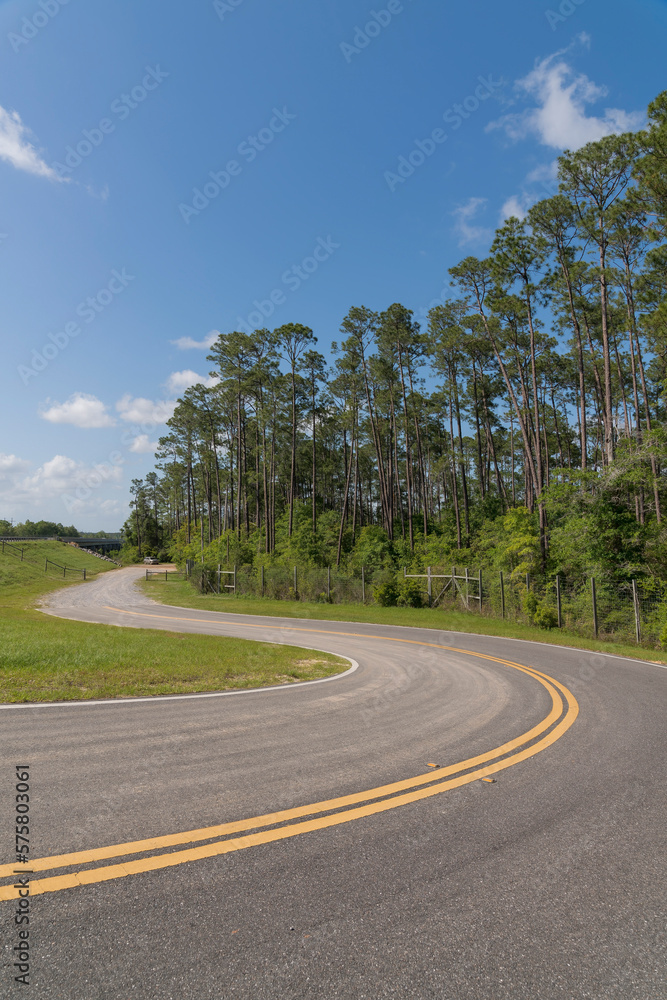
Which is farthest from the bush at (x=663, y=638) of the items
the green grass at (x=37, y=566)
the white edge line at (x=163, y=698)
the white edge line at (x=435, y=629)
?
the green grass at (x=37, y=566)

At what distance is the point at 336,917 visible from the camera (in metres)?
2.53

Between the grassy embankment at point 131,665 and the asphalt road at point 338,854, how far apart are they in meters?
1.04

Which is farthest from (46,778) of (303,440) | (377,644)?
(303,440)

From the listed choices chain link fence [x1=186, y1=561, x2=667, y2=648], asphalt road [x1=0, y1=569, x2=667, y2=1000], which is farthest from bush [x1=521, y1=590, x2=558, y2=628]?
asphalt road [x1=0, y1=569, x2=667, y2=1000]

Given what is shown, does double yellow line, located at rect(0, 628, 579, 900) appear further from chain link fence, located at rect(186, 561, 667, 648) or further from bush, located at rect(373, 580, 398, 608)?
bush, located at rect(373, 580, 398, 608)

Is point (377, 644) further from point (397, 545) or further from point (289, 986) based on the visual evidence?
point (397, 545)

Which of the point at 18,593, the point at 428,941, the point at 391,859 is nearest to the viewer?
the point at 428,941

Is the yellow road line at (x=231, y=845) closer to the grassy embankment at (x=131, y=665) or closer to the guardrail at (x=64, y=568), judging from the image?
the grassy embankment at (x=131, y=665)

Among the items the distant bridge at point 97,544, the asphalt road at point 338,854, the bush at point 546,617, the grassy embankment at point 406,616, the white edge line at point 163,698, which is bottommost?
the grassy embankment at point 406,616

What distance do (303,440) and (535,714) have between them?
170 ft

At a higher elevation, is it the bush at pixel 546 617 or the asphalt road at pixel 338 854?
the asphalt road at pixel 338 854

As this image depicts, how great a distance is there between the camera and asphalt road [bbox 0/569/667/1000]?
2.20 metres

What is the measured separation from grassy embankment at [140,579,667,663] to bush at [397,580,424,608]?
0.95 metres

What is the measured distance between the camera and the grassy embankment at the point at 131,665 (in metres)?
7.54
